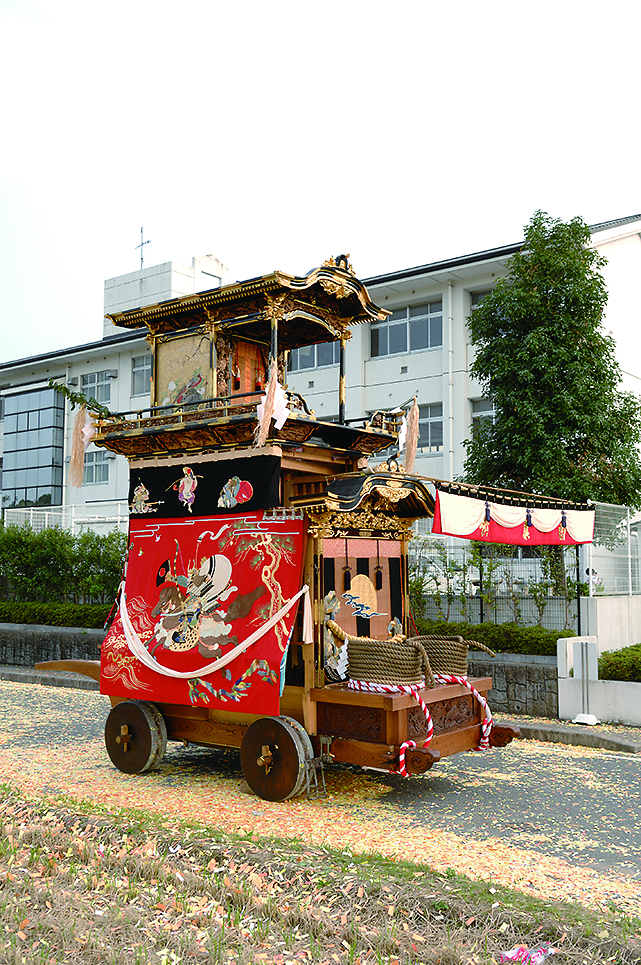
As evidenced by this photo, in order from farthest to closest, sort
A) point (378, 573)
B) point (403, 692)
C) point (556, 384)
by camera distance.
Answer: point (556, 384) < point (378, 573) < point (403, 692)

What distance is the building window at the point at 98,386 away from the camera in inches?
1291

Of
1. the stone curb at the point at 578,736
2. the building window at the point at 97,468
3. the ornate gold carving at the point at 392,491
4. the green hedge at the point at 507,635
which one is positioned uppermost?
the building window at the point at 97,468

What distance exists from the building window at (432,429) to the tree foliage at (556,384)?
25.5 ft

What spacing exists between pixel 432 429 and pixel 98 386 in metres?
14.9

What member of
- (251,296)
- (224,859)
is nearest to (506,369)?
(251,296)

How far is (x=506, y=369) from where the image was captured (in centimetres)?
1642

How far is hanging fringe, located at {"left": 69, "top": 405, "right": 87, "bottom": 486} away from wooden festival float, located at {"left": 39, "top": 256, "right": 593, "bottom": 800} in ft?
1.45

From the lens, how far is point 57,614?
20234 millimetres

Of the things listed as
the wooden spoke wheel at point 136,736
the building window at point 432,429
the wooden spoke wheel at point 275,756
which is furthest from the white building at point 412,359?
the wooden spoke wheel at point 275,756

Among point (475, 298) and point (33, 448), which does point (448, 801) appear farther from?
point (33, 448)

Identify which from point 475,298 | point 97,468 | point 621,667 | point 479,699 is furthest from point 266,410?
point 97,468

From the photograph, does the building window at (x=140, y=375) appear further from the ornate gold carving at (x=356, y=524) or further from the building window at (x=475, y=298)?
the ornate gold carving at (x=356, y=524)

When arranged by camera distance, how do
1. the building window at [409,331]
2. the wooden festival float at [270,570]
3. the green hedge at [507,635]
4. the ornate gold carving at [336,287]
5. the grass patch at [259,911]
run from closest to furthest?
the grass patch at [259,911] < the wooden festival float at [270,570] < the ornate gold carving at [336,287] < the green hedge at [507,635] < the building window at [409,331]

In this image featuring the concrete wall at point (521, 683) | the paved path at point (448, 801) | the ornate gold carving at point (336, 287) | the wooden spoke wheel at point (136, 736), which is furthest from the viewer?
the concrete wall at point (521, 683)
